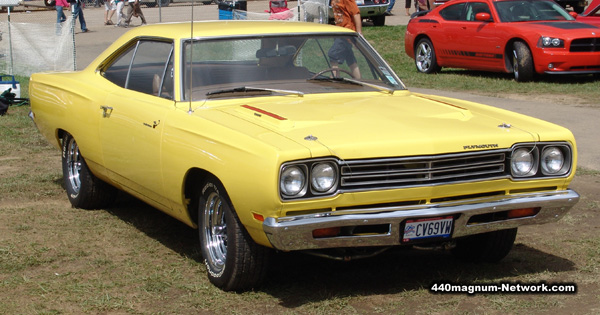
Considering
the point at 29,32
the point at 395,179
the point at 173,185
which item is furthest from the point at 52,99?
the point at 29,32

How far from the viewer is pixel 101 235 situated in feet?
21.4

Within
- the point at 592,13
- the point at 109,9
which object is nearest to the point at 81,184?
the point at 592,13

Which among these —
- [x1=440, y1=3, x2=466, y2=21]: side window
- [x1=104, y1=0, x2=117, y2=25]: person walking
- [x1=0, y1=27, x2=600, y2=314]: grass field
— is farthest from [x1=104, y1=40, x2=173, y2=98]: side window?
[x1=104, y1=0, x2=117, y2=25]: person walking

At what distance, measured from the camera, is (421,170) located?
4738 mm

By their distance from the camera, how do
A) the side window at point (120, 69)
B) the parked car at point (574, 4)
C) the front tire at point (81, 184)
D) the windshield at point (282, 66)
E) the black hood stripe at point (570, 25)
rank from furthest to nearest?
1. the parked car at point (574, 4)
2. the black hood stripe at point (570, 25)
3. the front tire at point (81, 184)
4. the side window at point (120, 69)
5. the windshield at point (282, 66)

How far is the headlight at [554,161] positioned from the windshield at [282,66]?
4.91 ft

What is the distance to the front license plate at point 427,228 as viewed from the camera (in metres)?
4.74

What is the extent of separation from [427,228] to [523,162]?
740 millimetres

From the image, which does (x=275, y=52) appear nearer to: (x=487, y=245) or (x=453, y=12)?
(x=487, y=245)

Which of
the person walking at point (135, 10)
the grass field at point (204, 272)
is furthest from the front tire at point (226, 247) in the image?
the person walking at point (135, 10)

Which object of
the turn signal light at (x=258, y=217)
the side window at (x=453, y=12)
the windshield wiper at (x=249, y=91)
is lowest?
the turn signal light at (x=258, y=217)

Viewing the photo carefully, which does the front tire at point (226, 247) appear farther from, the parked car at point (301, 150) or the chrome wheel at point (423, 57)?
the chrome wheel at point (423, 57)

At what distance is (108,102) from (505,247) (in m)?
2.98

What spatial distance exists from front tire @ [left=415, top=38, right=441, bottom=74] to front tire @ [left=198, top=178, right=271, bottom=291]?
12491mm
